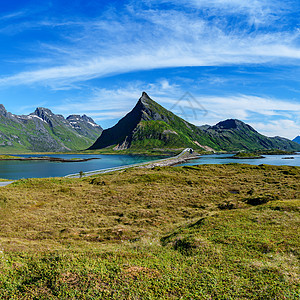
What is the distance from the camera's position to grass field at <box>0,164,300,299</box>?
1166 cm

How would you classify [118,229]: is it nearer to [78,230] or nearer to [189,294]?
[78,230]

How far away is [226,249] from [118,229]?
1293cm

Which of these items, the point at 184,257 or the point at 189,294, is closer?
the point at 189,294

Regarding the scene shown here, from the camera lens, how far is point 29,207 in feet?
118

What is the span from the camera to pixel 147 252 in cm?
1700

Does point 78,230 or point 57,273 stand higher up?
point 57,273

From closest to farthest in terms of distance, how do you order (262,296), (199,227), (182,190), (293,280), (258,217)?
(262,296) → (293,280) → (199,227) → (258,217) → (182,190)

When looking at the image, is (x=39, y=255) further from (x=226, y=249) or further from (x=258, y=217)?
(x=258, y=217)

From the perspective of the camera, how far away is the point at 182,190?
49656 millimetres

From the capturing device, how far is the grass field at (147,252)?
11664 millimetres

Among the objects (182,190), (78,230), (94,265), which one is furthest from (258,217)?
(182,190)

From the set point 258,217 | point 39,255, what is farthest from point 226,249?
point 39,255

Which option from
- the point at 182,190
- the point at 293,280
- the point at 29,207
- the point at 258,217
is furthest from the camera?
the point at 182,190

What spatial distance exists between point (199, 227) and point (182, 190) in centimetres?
2669
